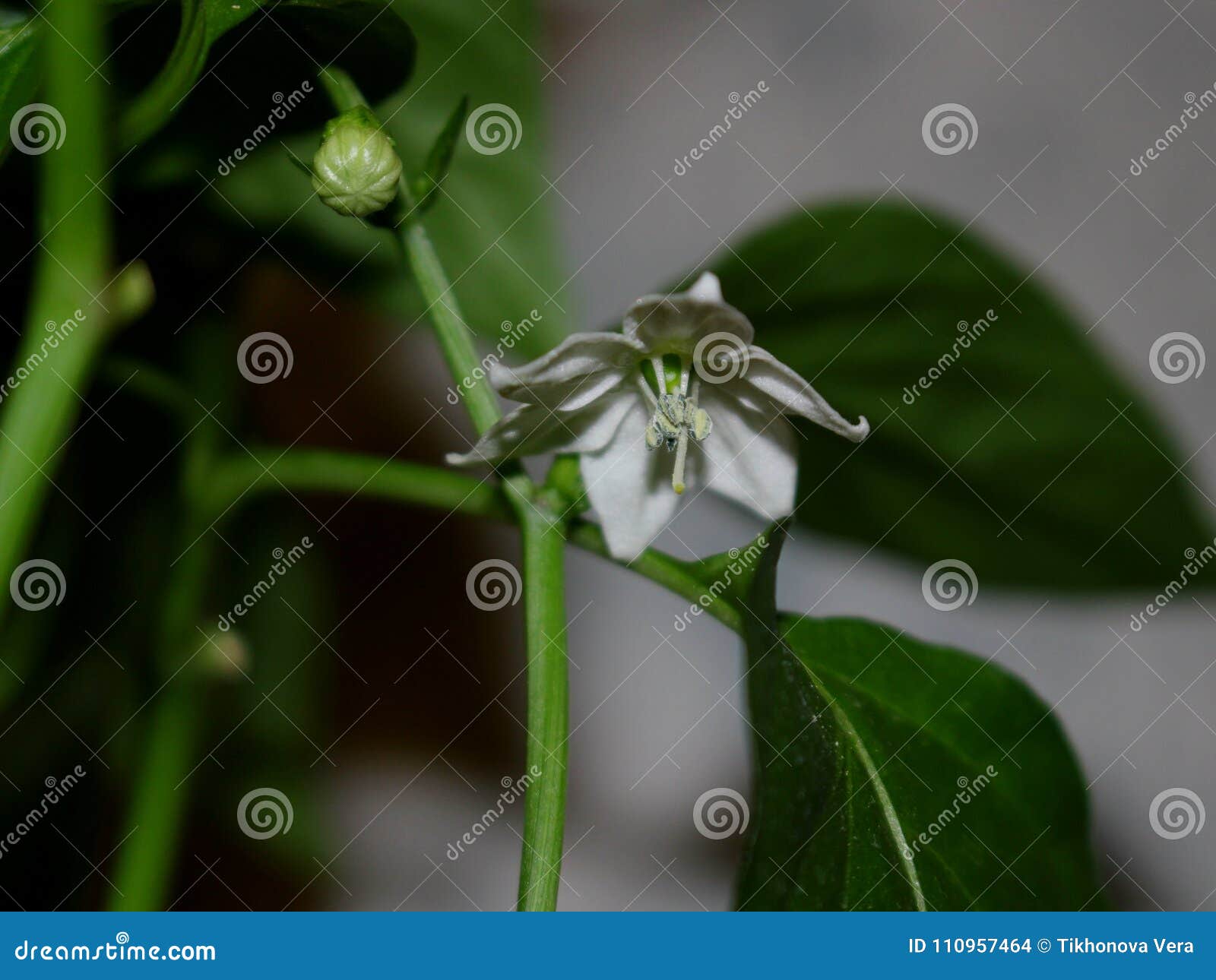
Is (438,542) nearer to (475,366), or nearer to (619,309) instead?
(619,309)

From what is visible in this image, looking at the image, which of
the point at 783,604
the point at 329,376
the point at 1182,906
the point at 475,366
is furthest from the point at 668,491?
the point at 1182,906

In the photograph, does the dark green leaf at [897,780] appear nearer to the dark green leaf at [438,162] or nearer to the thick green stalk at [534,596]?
the thick green stalk at [534,596]

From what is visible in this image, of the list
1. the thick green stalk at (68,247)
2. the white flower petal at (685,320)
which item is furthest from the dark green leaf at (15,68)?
the white flower petal at (685,320)

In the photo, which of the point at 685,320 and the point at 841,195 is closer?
the point at 685,320

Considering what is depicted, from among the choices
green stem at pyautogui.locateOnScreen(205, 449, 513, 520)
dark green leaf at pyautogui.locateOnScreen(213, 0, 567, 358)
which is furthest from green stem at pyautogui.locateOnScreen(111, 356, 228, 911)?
dark green leaf at pyautogui.locateOnScreen(213, 0, 567, 358)

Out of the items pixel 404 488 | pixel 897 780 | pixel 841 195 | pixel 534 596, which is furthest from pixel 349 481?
pixel 841 195

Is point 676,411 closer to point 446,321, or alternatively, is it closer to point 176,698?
point 446,321
